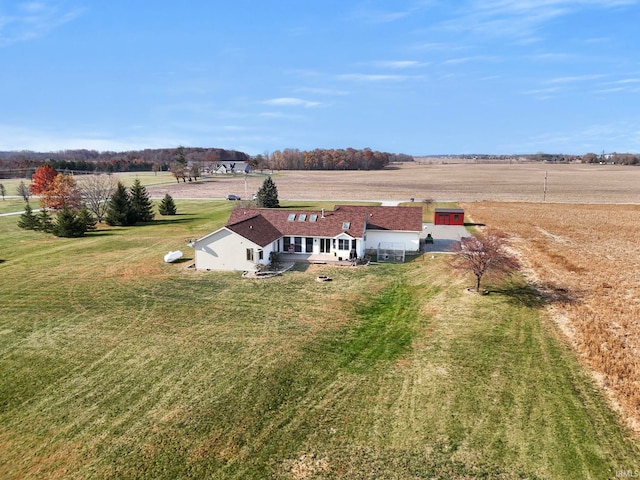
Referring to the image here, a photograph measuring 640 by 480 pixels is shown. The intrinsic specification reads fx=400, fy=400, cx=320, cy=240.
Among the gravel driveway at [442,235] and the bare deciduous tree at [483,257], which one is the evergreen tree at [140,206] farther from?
the bare deciduous tree at [483,257]

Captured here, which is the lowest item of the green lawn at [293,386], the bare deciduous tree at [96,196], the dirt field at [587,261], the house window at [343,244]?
the green lawn at [293,386]

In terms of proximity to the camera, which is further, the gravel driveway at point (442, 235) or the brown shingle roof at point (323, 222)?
the gravel driveway at point (442, 235)

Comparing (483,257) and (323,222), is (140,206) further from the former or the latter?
(483,257)

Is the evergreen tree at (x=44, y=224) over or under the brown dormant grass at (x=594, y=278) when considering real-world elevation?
over

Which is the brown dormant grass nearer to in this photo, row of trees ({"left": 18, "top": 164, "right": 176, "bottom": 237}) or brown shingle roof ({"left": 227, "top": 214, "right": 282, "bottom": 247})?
brown shingle roof ({"left": 227, "top": 214, "right": 282, "bottom": 247})

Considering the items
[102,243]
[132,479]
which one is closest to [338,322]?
[132,479]

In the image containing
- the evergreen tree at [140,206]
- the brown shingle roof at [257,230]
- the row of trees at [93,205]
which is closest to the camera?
the brown shingle roof at [257,230]

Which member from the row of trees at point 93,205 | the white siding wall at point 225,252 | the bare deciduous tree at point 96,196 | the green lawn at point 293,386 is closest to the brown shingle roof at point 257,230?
the white siding wall at point 225,252
